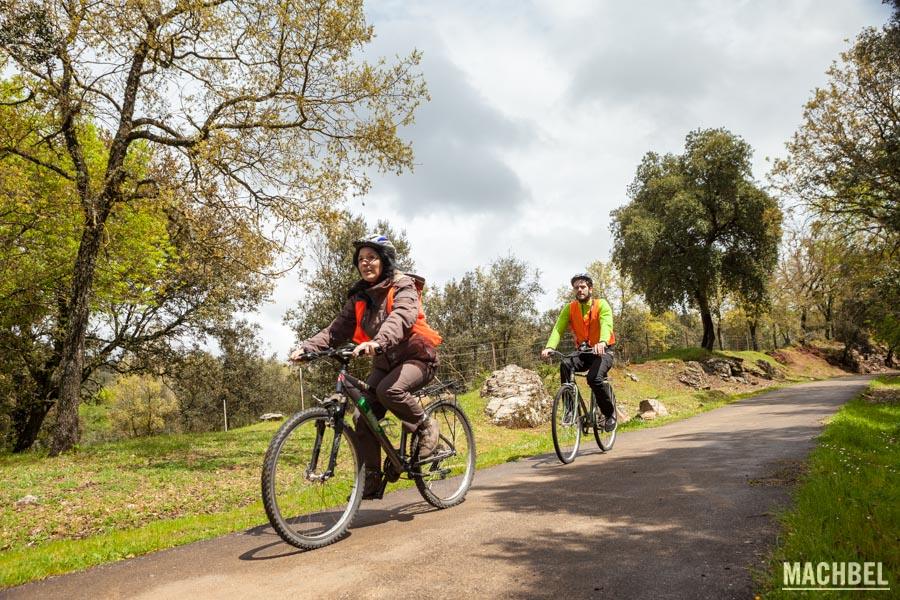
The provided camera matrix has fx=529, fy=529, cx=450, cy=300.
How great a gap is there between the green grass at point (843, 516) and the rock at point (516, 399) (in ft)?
31.4

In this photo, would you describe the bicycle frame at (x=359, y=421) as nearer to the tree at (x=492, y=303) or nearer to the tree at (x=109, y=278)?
the tree at (x=109, y=278)

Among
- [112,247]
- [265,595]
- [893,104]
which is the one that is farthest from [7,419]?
[893,104]

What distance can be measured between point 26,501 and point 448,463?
6.87 m

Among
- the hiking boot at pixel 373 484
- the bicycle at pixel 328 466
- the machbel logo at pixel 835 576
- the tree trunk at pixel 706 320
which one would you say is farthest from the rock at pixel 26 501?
the tree trunk at pixel 706 320

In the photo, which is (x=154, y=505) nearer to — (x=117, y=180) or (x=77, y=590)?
(x=77, y=590)

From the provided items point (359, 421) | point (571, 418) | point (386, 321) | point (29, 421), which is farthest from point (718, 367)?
point (29, 421)

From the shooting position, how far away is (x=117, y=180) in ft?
42.5

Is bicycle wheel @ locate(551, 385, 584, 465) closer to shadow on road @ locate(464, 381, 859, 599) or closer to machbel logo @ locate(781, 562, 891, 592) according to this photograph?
shadow on road @ locate(464, 381, 859, 599)

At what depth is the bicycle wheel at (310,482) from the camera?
397 cm

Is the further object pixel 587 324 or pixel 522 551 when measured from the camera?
pixel 587 324

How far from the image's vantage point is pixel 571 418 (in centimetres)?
806

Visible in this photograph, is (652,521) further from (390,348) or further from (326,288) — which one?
(326,288)

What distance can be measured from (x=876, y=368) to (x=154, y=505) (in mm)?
54655

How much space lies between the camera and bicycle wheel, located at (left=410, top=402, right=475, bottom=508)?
5.19 m
